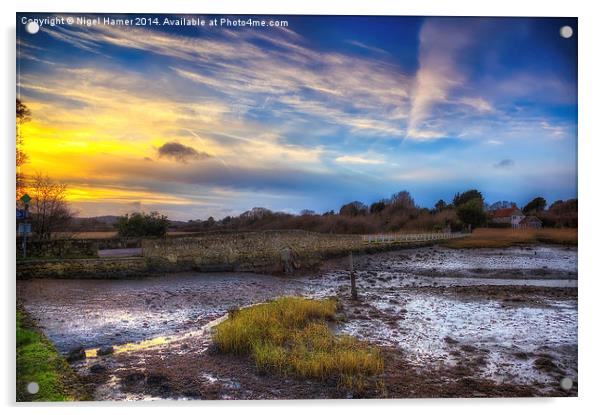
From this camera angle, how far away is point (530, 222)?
5762 millimetres

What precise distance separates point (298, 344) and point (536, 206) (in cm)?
411

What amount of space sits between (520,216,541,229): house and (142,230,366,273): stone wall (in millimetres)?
3228

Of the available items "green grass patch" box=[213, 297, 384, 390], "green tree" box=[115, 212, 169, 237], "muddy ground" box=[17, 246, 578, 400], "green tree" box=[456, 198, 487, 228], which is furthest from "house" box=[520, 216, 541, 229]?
"green tree" box=[115, 212, 169, 237]

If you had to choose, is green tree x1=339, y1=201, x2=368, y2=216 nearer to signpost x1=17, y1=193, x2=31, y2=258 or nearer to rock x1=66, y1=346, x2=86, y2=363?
rock x1=66, y1=346, x2=86, y2=363

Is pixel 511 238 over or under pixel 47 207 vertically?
under

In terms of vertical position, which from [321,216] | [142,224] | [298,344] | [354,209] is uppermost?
[354,209]

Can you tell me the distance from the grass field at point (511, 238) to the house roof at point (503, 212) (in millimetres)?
286

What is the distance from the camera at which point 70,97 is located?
4.97 meters

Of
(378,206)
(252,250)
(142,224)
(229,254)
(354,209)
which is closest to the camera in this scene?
(142,224)

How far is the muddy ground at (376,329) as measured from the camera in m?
4.38

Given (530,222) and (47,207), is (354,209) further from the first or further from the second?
(47,207)

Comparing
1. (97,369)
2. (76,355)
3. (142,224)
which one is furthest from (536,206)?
(76,355)

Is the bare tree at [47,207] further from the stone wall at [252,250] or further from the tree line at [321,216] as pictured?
the stone wall at [252,250]

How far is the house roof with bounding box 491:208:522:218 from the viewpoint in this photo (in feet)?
18.8
